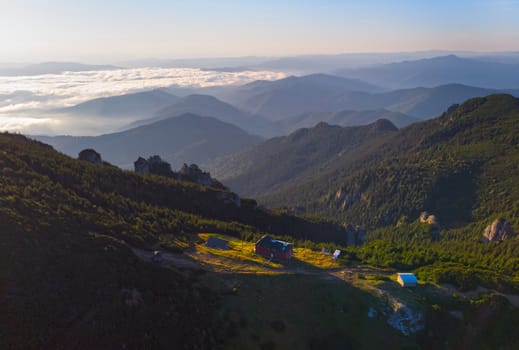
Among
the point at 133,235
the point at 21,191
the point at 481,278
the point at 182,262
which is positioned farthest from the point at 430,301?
the point at 21,191

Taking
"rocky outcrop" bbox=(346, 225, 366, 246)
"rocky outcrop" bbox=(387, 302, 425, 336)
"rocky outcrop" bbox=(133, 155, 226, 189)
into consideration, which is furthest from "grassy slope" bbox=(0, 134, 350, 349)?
"rocky outcrop" bbox=(346, 225, 366, 246)

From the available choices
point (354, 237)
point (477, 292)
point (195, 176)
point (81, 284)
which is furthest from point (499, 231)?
point (81, 284)

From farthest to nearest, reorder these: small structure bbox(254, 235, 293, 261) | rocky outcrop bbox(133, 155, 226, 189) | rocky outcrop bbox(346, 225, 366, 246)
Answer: rocky outcrop bbox(133, 155, 226, 189) < rocky outcrop bbox(346, 225, 366, 246) < small structure bbox(254, 235, 293, 261)

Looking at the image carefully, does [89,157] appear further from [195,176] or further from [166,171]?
[195,176]

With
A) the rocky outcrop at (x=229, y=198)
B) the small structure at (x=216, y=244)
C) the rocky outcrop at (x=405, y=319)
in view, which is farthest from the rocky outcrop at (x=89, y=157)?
the rocky outcrop at (x=405, y=319)

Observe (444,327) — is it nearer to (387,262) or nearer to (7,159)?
(387,262)

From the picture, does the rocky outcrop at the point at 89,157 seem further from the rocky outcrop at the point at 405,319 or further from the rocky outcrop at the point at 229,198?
the rocky outcrop at the point at 405,319

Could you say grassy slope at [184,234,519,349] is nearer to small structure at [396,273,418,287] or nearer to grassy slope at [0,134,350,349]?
small structure at [396,273,418,287]
